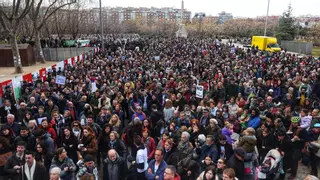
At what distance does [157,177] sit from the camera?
4.42m

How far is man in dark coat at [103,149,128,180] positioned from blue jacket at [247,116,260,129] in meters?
3.48

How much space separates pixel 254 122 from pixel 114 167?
3.73 meters

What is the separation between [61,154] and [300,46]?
Result: 37.6m

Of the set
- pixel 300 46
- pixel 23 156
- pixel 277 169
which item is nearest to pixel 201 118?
pixel 277 169

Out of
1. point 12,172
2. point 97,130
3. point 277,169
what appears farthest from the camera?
point 97,130

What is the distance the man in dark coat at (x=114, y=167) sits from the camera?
15.0 ft

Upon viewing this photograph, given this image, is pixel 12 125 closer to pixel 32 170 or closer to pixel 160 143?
pixel 32 170

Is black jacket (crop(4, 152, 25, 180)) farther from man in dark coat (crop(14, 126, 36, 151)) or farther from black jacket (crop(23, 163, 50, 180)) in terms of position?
man in dark coat (crop(14, 126, 36, 151))

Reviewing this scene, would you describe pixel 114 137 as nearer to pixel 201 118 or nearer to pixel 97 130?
pixel 97 130

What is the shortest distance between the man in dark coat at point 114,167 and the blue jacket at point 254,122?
3.48 metres

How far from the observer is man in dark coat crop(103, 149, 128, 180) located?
4.58 m

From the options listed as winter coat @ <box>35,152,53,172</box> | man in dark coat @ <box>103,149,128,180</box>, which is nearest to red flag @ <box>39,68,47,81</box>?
winter coat @ <box>35,152,53,172</box>

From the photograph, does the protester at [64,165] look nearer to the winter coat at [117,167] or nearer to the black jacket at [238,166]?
the winter coat at [117,167]

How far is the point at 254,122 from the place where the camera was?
6.63 metres
